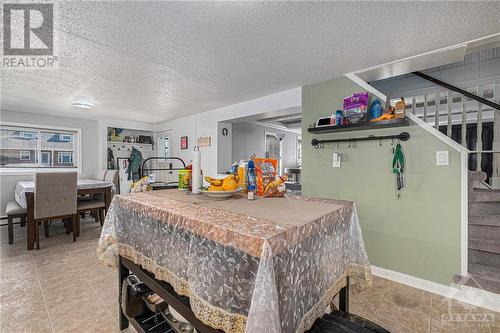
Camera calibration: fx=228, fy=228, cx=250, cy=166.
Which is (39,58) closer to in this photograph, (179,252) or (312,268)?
(179,252)

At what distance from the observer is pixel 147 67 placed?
249 centimetres

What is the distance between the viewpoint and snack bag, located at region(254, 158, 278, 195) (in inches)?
55.9

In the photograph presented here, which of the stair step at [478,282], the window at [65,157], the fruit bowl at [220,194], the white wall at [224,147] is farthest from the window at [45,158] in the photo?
the stair step at [478,282]

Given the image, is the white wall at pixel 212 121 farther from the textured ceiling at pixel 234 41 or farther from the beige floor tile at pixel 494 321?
the beige floor tile at pixel 494 321

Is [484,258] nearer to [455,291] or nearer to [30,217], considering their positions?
[455,291]

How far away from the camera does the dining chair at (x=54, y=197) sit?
308 cm

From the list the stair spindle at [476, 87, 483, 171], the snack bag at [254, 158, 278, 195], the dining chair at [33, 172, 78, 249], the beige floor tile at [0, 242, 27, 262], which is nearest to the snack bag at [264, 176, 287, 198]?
the snack bag at [254, 158, 278, 195]

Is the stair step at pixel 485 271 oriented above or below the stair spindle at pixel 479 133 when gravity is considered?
below

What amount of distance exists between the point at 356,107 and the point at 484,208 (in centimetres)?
173

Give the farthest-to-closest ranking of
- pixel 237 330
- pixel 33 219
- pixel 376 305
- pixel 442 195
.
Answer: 1. pixel 33 219
2. pixel 442 195
3. pixel 376 305
4. pixel 237 330

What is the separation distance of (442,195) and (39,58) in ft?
13.6

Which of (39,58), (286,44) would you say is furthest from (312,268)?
(39,58)

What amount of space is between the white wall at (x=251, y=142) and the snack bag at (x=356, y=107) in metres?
2.78

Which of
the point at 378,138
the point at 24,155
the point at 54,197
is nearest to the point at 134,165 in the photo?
the point at 24,155
